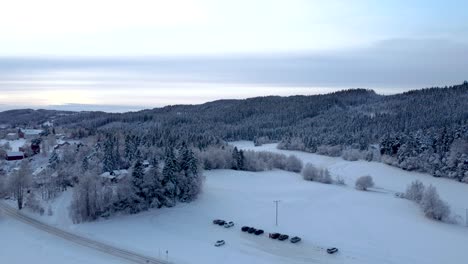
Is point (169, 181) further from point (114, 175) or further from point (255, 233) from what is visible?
point (255, 233)

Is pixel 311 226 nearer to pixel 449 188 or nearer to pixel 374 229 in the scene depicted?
pixel 374 229


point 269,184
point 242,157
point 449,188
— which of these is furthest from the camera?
point 242,157

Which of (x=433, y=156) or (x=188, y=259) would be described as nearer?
(x=188, y=259)

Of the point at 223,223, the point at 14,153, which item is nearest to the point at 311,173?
the point at 223,223

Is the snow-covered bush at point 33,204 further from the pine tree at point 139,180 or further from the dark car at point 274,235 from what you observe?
the dark car at point 274,235

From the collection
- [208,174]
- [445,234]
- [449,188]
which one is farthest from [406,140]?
[445,234]

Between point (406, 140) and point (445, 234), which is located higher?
point (406, 140)

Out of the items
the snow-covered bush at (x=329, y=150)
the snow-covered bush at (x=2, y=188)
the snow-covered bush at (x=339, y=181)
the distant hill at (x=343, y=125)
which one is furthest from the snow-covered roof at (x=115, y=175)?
the snow-covered bush at (x=329, y=150)
